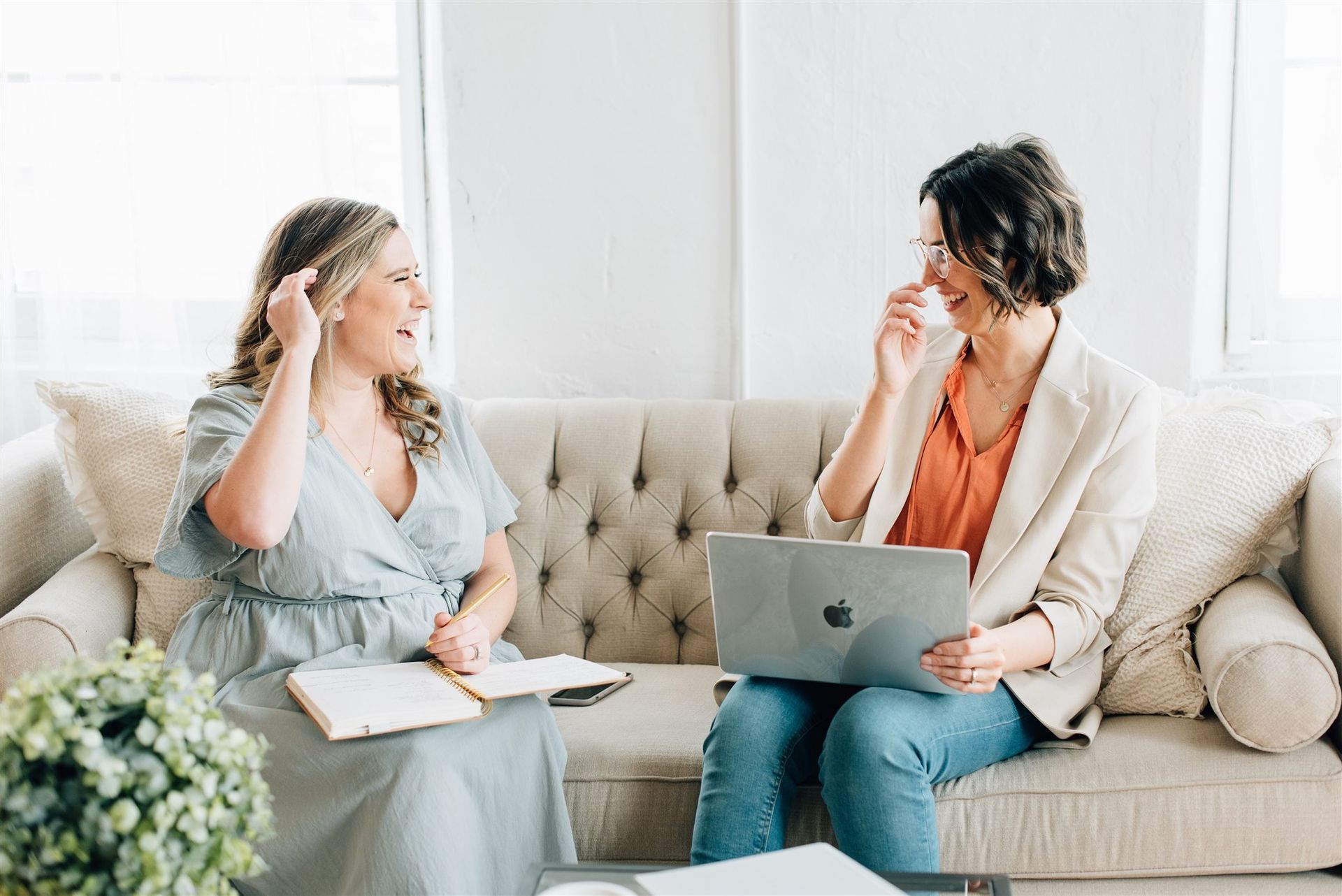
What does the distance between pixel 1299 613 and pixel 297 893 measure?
1395mm

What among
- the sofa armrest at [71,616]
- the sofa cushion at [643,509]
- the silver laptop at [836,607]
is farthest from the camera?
the sofa cushion at [643,509]

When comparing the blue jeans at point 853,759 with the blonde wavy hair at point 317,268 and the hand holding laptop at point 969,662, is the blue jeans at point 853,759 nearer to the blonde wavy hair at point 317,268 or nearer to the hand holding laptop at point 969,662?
the hand holding laptop at point 969,662

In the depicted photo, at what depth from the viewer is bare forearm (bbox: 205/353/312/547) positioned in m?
1.43

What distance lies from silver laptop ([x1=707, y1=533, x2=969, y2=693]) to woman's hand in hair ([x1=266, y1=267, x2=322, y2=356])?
0.61 metres

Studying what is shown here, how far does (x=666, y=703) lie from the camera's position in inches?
67.2

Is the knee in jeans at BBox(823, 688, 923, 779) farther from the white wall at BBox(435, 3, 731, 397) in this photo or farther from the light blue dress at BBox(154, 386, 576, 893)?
the white wall at BBox(435, 3, 731, 397)

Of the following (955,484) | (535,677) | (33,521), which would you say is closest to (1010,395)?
(955,484)

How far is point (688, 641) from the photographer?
1971 mm

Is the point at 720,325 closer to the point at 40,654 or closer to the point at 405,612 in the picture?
the point at 405,612

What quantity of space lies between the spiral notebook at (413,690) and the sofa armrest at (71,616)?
40cm

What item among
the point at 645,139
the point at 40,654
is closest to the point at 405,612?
the point at 40,654

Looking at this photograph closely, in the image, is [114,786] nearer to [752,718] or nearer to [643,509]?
[752,718]

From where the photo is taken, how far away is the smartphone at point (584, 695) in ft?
5.67

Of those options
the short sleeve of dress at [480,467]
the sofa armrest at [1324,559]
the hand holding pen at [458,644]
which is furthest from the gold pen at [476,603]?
the sofa armrest at [1324,559]
